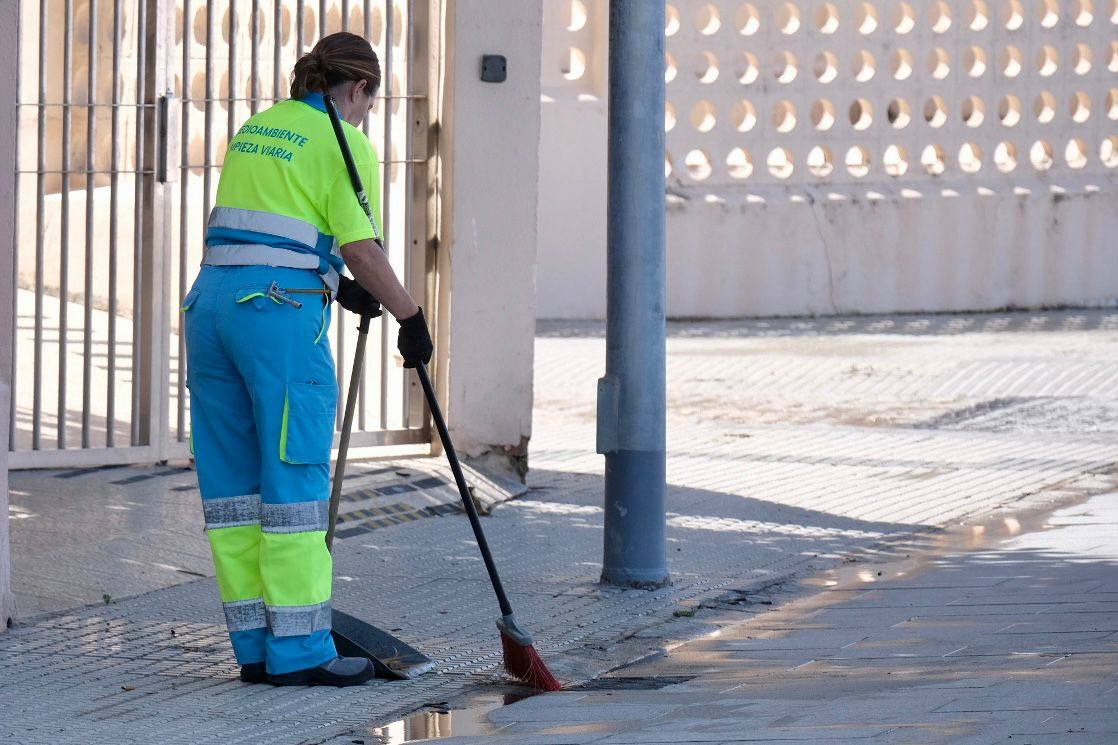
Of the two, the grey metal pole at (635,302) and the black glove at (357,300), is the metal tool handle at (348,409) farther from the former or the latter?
the grey metal pole at (635,302)

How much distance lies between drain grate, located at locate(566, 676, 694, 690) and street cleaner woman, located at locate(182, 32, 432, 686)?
0.61 meters

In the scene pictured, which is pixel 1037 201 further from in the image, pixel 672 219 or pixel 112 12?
pixel 112 12

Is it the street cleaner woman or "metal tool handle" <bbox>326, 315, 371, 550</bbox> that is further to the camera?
"metal tool handle" <bbox>326, 315, 371, 550</bbox>

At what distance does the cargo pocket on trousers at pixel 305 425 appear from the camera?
5070 millimetres

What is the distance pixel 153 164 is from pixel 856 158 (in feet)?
31.7

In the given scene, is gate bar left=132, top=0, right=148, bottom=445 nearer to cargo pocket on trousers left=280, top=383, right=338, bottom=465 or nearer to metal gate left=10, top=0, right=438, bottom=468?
metal gate left=10, top=0, right=438, bottom=468

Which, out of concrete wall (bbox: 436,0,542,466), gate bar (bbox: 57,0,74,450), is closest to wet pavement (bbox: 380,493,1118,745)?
concrete wall (bbox: 436,0,542,466)

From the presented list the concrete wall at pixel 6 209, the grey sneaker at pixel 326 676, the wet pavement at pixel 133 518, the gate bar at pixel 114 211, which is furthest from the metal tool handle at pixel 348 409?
the gate bar at pixel 114 211

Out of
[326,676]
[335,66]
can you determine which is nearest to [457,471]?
[326,676]

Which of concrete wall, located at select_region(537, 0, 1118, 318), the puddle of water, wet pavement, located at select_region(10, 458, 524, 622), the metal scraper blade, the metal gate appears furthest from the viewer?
concrete wall, located at select_region(537, 0, 1118, 318)

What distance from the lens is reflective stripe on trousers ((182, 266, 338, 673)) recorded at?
509 centimetres

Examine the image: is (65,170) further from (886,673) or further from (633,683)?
(886,673)

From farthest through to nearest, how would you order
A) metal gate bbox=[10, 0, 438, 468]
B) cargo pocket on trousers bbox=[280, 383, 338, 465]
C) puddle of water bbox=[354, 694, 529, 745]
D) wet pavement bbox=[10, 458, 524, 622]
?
metal gate bbox=[10, 0, 438, 468] → wet pavement bbox=[10, 458, 524, 622] → cargo pocket on trousers bbox=[280, 383, 338, 465] → puddle of water bbox=[354, 694, 529, 745]

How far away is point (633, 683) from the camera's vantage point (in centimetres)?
533
